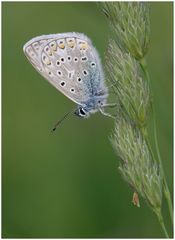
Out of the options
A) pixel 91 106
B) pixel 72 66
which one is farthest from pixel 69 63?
pixel 91 106

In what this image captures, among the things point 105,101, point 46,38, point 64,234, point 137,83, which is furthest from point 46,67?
point 64,234

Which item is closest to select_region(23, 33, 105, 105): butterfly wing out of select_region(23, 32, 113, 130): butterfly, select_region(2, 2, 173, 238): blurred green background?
select_region(23, 32, 113, 130): butterfly

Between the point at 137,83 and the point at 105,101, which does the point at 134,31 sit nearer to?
the point at 137,83

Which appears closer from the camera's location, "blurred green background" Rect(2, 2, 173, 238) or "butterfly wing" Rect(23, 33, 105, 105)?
"butterfly wing" Rect(23, 33, 105, 105)

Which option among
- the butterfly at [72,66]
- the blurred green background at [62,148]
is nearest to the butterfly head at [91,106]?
the butterfly at [72,66]

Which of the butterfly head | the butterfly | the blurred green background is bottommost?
the blurred green background

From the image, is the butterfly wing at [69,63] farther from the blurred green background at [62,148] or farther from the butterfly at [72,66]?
the blurred green background at [62,148]

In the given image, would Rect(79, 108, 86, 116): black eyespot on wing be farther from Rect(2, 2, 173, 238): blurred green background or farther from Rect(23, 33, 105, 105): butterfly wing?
Rect(2, 2, 173, 238): blurred green background
